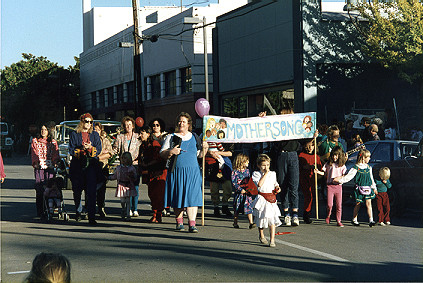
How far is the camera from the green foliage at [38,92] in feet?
226

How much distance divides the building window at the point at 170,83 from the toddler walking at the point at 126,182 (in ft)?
104

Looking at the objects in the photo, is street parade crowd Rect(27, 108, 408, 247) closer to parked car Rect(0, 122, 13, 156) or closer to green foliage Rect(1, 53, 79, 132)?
parked car Rect(0, 122, 13, 156)

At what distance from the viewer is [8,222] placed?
12.6 metres

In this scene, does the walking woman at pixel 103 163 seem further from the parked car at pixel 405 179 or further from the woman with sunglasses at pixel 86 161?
the parked car at pixel 405 179

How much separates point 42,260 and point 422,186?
10.5 m

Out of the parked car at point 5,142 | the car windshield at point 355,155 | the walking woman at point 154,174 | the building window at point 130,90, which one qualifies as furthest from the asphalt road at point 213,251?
the parked car at point 5,142

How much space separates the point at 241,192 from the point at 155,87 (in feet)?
125

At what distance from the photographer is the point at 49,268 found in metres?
3.48

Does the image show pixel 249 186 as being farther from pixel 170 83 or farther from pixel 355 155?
pixel 170 83

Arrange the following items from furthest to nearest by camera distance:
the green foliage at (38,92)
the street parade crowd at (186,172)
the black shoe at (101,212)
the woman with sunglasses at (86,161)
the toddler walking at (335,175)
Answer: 1. the green foliage at (38,92)
2. the black shoe at (101,212)
3. the woman with sunglasses at (86,161)
4. the toddler walking at (335,175)
5. the street parade crowd at (186,172)

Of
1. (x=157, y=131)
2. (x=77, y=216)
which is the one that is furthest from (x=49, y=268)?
(x=157, y=131)

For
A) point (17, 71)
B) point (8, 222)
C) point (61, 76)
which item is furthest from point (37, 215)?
point (17, 71)

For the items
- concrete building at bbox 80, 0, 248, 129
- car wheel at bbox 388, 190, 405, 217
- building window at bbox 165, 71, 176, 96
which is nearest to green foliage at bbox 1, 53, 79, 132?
concrete building at bbox 80, 0, 248, 129

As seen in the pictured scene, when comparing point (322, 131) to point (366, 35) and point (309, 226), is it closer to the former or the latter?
point (309, 226)
